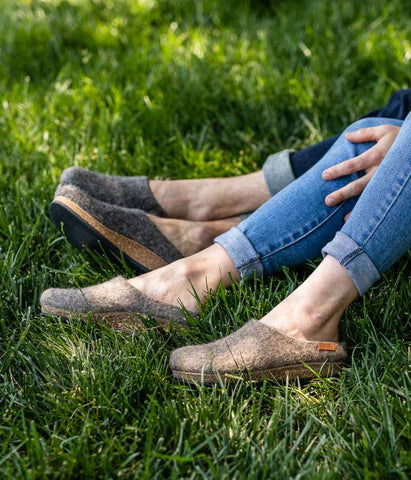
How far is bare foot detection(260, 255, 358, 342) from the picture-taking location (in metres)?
1.40

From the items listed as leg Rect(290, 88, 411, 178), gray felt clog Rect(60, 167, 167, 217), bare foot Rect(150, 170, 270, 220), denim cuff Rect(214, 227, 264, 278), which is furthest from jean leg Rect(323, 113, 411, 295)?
gray felt clog Rect(60, 167, 167, 217)

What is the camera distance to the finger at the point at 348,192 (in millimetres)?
1595

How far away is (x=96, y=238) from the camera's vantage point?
1698mm

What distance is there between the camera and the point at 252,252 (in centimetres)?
161

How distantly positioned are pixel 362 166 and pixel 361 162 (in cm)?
1

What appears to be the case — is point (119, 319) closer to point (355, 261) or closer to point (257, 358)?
point (257, 358)

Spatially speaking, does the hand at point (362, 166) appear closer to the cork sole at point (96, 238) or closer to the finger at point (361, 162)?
the finger at point (361, 162)

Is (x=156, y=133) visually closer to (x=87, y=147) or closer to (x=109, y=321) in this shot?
(x=87, y=147)

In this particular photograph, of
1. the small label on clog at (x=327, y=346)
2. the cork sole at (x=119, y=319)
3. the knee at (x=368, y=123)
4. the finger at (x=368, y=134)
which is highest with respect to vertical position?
the knee at (x=368, y=123)

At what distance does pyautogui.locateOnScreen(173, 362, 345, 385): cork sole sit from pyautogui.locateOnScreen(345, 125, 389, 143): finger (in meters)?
0.65

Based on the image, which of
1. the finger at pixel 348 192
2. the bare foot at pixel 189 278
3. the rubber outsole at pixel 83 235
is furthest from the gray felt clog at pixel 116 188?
the finger at pixel 348 192

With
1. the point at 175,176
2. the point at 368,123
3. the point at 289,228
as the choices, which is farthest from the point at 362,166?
the point at 175,176

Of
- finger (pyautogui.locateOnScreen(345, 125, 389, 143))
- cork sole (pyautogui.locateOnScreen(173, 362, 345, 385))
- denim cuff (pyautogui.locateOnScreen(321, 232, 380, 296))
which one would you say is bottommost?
cork sole (pyautogui.locateOnScreen(173, 362, 345, 385))

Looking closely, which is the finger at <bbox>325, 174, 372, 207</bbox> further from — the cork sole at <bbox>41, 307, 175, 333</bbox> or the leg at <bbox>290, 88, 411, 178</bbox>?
the cork sole at <bbox>41, 307, 175, 333</bbox>
